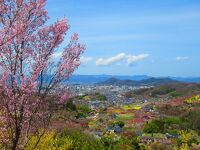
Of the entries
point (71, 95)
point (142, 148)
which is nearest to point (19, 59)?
point (71, 95)

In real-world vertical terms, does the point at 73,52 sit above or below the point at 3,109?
above

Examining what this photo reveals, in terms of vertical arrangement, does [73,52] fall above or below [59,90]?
above

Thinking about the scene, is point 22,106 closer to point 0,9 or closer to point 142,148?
point 0,9

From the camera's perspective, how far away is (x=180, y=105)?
5491cm

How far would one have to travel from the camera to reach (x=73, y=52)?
954 centimetres

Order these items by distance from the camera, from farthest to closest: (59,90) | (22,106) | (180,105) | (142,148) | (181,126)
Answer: (180,105), (181,126), (142,148), (59,90), (22,106)

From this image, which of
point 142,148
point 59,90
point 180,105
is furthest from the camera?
point 180,105

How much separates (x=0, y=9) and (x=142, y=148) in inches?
521

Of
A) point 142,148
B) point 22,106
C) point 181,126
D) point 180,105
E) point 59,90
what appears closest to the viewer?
point 22,106

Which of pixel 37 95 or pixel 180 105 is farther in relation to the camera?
pixel 180 105

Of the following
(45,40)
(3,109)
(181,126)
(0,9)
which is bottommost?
(181,126)

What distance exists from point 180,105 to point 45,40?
4712 centimetres

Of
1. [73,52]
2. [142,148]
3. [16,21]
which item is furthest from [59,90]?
[142,148]

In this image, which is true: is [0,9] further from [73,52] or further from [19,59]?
[73,52]
